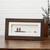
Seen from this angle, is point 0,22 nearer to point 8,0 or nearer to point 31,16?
point 8,0

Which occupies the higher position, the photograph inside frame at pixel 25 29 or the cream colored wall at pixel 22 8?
the cream colored wall at pixel 22 8

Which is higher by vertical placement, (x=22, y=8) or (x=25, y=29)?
(x=22, y=8)

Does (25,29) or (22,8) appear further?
(22,8)

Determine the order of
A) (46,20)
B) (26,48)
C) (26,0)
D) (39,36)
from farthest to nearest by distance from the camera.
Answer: (26,0), (46,20), (39,36), (26,48)

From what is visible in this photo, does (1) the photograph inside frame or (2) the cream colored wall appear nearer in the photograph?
(1) the photograph inside frame

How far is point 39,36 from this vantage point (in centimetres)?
Answer: 113

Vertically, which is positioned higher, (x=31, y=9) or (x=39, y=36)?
(x=31, y=9)

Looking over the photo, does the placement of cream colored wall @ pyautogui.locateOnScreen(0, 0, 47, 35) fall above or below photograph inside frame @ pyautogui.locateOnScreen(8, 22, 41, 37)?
above

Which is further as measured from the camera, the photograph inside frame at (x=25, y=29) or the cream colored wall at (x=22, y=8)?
the cream colored wall at (x=22, y=8)

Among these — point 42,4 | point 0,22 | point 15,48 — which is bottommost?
point 15,48

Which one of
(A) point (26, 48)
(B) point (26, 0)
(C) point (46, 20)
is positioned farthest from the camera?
(B) point (26, 0)

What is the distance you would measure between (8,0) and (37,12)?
1.34 feet

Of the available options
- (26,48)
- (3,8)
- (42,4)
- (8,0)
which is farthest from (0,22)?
(26,48)

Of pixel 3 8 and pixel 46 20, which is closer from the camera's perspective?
pixel 46 20
